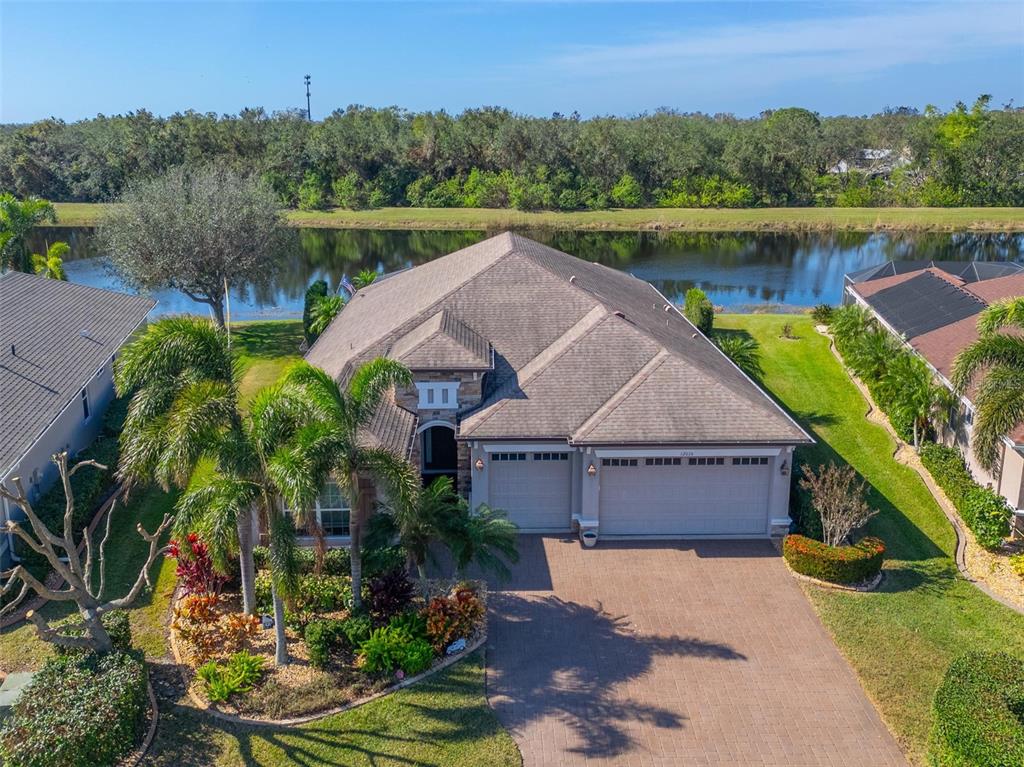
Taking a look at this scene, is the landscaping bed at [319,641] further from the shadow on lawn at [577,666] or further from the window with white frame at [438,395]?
the window with white frame at [438,395]

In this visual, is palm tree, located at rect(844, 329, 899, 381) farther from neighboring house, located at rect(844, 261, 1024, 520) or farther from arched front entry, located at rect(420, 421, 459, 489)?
arched front entry, located at rect(420, 421, 459, 489)

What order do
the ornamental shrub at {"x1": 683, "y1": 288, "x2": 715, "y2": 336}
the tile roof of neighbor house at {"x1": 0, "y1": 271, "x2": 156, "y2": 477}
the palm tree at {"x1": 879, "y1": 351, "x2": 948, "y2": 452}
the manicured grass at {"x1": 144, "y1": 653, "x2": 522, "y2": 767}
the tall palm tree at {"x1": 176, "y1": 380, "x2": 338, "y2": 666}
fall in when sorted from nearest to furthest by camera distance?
1. the manicured grass at {"x1": 144, "y1": 653, "x2": 522, "y2": 767}
2. the tall palm tree at {"x1": 176, "y1": 380, "x2": 338, "y2": 666}
3. the tile roof of neighbor house at {"x1": 0, "y1": 271, "x2": 156, "y2": 477}
4. the palm tree at {"x1": 879, "y1": 351, "x2": 948, "y2": 452}
5. the ornamental shrub at {"x1": 683, "y1": 288, "x2": 715, "y2": 336}

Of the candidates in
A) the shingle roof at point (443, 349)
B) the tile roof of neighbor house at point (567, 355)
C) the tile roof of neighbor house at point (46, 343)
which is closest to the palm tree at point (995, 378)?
the tile roof of neighbor house at point (567, 355)

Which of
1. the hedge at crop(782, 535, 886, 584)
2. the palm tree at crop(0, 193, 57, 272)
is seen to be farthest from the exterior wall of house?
the hedge at crop(782, 535, 886, 584)

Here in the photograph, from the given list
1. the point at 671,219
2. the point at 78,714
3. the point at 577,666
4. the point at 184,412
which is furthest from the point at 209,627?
the point at 671,219

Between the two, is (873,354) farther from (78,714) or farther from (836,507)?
(78,714)

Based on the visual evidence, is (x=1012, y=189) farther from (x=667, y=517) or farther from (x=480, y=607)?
(x=480, y=607)
